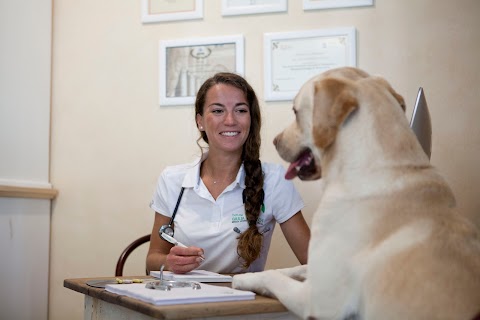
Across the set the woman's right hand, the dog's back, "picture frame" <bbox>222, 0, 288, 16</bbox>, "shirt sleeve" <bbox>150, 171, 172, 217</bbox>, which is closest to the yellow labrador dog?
the dog's back

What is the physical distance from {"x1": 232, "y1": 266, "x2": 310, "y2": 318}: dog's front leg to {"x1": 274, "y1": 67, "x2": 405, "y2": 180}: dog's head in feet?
0.87

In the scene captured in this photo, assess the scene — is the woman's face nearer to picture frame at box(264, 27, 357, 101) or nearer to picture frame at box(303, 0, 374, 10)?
picture frame at box(264, 27, 357, 101)

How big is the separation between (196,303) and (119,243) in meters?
1.96

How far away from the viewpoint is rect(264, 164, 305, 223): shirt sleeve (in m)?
2.27

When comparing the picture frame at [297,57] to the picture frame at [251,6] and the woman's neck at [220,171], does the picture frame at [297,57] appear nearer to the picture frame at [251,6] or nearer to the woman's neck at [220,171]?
the picture frame at [251,6]

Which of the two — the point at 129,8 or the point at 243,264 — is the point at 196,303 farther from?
the point at 129,8

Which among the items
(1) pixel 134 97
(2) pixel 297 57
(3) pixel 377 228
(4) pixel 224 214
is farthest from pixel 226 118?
(3) pixel 377 228

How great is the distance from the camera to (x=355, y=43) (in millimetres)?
2797

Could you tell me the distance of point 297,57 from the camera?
9.43 feet

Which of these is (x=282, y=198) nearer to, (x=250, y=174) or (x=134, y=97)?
(x=250, y=174)

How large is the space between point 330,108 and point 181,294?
21.8 inches

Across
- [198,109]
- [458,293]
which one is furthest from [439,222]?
[198,109]

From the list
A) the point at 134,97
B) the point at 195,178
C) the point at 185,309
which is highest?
the point at 134,97

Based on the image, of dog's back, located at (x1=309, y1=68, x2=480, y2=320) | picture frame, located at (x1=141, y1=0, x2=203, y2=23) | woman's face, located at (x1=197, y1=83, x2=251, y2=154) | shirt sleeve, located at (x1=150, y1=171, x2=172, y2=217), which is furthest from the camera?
picture frame, located at (x1=141, y1=0, x2=203, y2=23)
